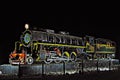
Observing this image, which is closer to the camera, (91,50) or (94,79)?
(94,79)

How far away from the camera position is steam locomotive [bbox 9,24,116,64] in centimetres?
2223

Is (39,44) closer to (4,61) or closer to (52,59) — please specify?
(52,59)

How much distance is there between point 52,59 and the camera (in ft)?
77.3

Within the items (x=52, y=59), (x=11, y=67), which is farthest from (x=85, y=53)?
(x=11, y=67)

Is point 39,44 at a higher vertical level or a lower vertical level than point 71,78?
higher

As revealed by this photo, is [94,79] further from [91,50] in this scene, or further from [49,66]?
[91,50]

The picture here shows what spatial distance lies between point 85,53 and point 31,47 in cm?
850

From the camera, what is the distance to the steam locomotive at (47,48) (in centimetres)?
2223

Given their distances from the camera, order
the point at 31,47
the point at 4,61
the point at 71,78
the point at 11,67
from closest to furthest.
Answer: the point at 71,78 < the point at 11,67 < the point at 31,47 < the point at 4,61

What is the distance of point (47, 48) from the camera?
23203 mm

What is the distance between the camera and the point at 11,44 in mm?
26859

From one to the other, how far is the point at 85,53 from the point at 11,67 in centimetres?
1047

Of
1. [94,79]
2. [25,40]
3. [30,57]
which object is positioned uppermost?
[25,40]

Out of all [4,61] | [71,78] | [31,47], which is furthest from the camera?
[4,61]
